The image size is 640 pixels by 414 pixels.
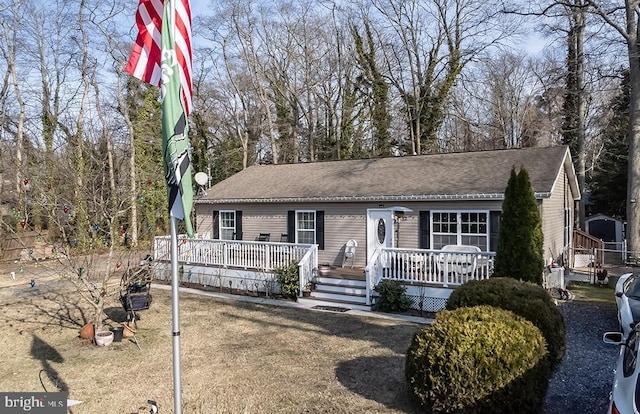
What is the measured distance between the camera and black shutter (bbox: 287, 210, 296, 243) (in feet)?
50.2

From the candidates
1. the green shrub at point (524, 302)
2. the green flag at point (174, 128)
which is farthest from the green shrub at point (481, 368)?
the green flag at point (174, 128)

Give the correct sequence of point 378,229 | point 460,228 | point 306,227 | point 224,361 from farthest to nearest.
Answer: point 306,227
point 378,229
point 460,228
point 224,361

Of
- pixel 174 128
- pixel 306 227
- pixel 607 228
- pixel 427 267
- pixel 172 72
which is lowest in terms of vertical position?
pixel 427 267

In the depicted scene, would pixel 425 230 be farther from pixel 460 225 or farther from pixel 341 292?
pixel 341 292

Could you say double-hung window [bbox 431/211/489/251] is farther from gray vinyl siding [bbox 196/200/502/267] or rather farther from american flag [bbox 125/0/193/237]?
american flag [bbox 125/0/193/237]

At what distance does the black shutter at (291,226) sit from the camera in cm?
1531

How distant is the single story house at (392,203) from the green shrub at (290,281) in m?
2.74

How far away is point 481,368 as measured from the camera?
453cm

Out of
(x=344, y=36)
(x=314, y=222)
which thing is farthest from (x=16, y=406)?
(x=344, y=36)

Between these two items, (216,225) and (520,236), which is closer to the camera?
(520,236)

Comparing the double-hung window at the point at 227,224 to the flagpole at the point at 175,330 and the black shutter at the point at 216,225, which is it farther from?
the flagpole at the point at 175,330

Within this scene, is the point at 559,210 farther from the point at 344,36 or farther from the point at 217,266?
the point at 344,36

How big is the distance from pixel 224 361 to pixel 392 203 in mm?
8021

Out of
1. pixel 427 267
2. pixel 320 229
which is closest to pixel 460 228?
pixel 427 267
